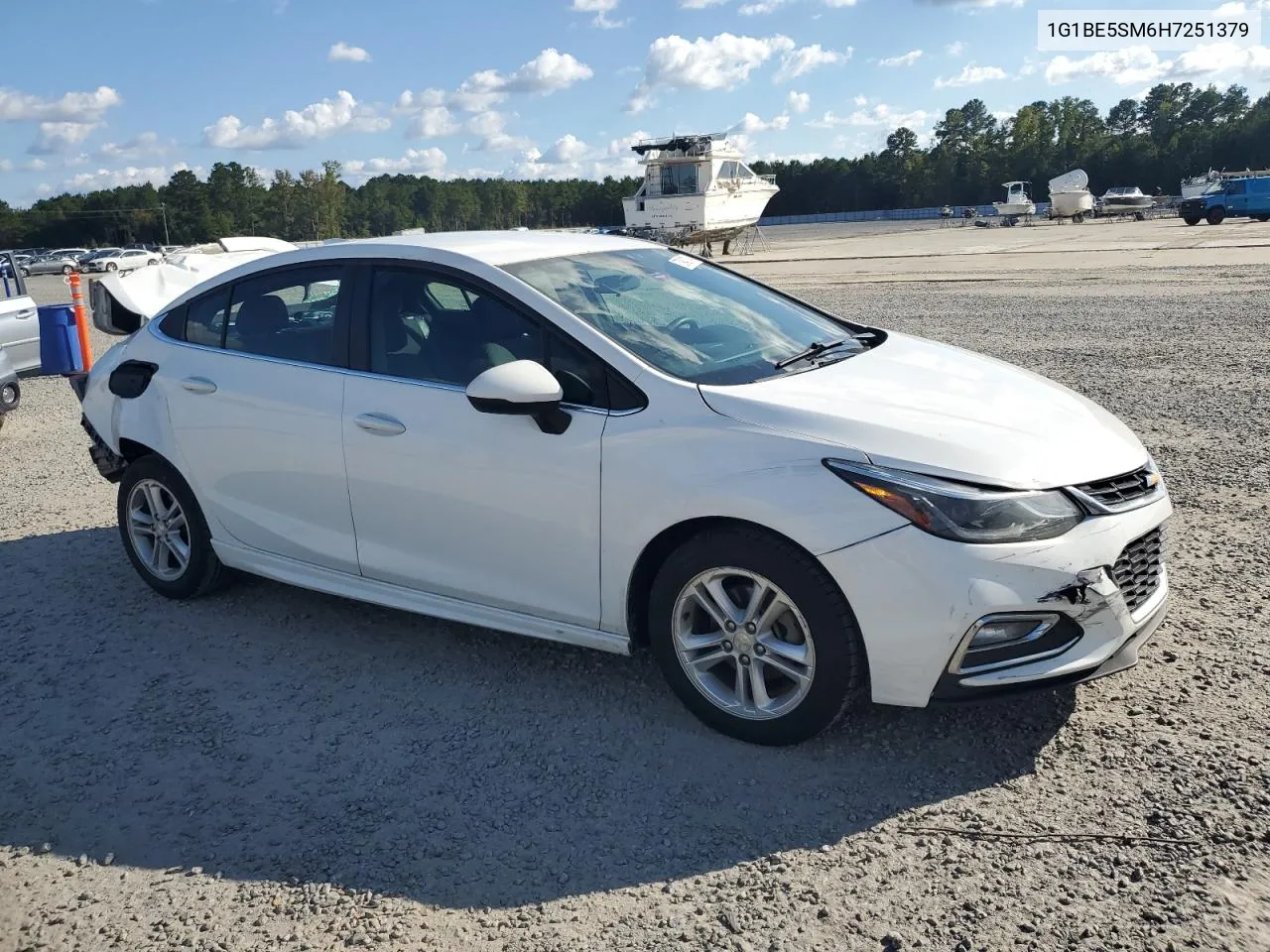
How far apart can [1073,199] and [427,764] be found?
70.2m

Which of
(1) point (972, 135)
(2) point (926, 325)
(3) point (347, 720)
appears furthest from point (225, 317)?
(1) point (972, 135)

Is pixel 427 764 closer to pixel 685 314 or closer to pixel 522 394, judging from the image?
pixel 522 394

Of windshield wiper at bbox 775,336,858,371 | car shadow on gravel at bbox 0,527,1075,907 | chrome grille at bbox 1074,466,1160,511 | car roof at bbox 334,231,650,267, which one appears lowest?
car shadow on gravel at bbox 0,527,1075,907

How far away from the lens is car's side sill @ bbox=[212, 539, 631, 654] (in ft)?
12.4

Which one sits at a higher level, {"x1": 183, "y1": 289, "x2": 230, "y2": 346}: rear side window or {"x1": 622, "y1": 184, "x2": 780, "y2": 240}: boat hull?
{"x1": 622, "y1": 184, "x2": 780, "y2": 240}: boat hull

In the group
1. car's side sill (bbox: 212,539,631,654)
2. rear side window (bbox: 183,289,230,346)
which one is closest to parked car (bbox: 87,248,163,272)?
rear side window (bbox: 183,289,230,346)

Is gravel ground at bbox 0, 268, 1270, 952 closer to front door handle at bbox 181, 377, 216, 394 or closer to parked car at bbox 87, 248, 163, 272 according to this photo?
front door handle at bbox 181, 377, 216, 394

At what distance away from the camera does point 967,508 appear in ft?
10.0

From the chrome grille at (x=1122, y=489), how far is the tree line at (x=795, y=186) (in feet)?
338

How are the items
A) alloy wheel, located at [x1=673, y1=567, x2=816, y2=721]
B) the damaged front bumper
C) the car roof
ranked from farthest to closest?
the car roof < alloy wheel, located at [x1=673, y1=567, x2=816, y2=721] < the damaged front bumper

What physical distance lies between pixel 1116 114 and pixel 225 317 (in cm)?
14928

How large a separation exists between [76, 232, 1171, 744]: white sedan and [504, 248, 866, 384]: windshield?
0.7 inches


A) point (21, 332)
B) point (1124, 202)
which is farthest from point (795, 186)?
point (21, 332)

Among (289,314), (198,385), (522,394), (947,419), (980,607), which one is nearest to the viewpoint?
(980,607)
